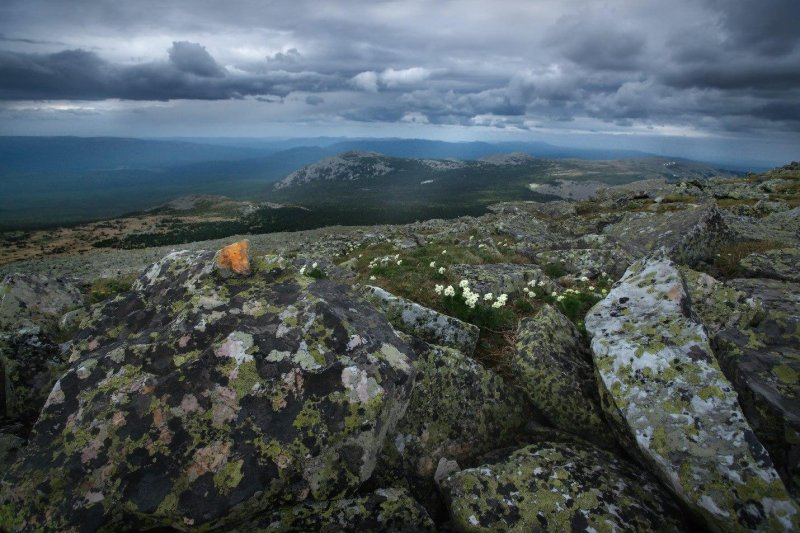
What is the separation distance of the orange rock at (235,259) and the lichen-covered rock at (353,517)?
5137 mm

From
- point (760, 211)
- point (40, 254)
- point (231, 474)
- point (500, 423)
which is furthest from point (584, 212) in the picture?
point (40, 254)

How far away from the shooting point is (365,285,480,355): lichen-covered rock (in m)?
9.94

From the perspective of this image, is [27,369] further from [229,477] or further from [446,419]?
[446,419]

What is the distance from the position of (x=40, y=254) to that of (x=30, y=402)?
15615 centimetres

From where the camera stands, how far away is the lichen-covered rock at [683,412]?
5.41 metres

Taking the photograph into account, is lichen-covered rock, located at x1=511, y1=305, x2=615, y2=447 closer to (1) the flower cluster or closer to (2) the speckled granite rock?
(1) the flower cluster

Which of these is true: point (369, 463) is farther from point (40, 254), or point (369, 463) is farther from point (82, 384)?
point (40, 254)

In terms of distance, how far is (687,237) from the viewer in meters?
18.0

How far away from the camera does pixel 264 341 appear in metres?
7.04

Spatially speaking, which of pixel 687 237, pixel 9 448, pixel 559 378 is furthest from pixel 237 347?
pixel 687 237

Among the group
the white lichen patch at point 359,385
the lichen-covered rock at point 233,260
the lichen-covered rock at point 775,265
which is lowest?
the white lichen patch at point 359,385

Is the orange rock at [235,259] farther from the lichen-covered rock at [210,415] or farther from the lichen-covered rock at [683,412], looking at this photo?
the lichen-covered rock at [683,412]

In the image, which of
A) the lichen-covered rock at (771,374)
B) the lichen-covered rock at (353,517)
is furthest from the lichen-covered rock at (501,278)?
the lichen-covered rock at (353,517)

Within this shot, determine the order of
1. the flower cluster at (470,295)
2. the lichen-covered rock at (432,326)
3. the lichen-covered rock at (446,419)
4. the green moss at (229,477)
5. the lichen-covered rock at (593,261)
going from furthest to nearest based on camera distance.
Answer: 1. the lichen-covered rock at (593,261)
2. the flower cluster at (470,295)
3. the lichen-covered rock at (432,326)
4. the lichen-covered rock at (446,419)
5. the green moss at (229,477)
